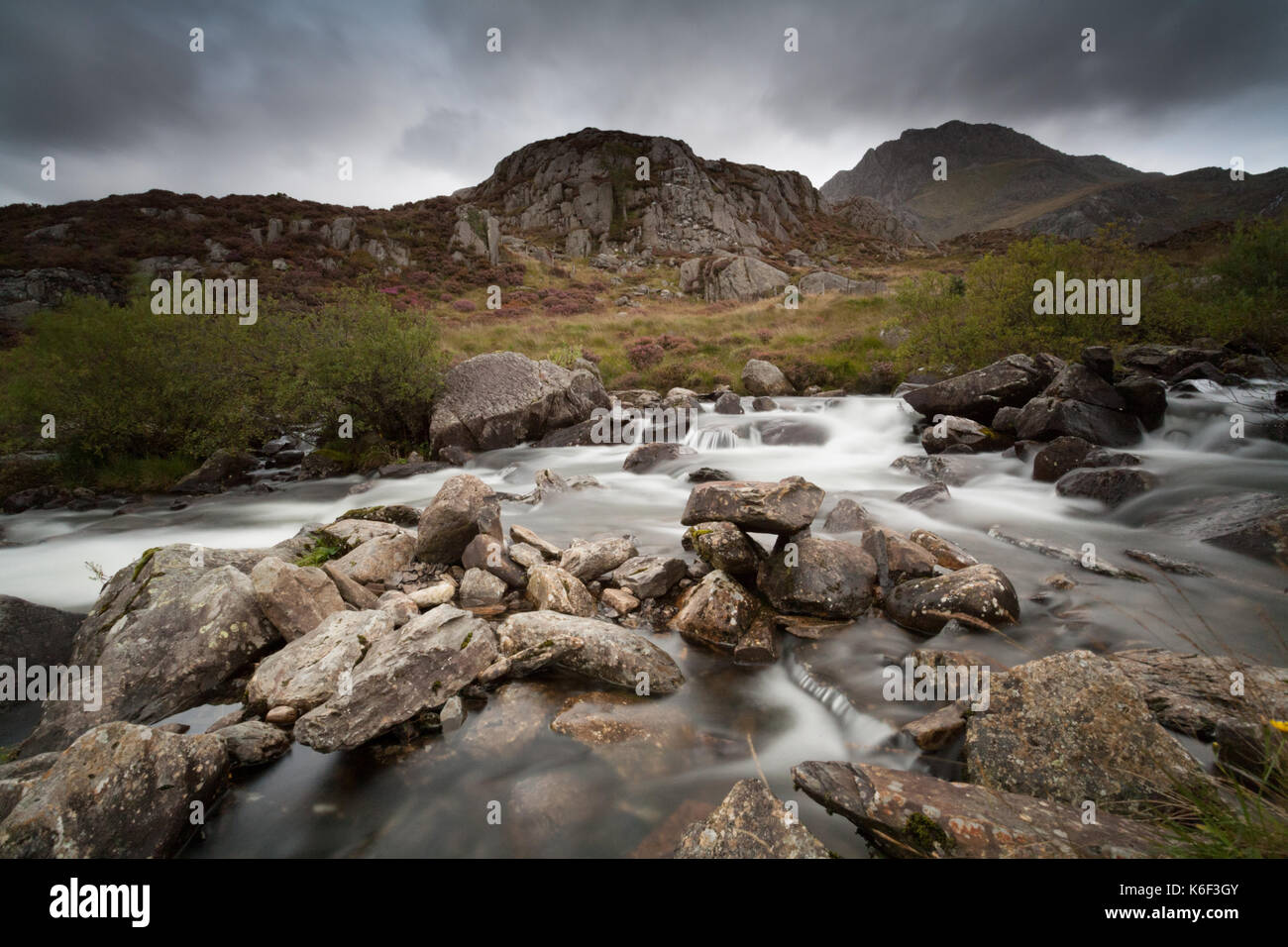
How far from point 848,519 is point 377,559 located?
7.85 meters

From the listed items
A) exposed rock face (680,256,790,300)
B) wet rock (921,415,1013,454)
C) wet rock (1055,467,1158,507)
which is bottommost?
wet rock (1055,467,1158,507)

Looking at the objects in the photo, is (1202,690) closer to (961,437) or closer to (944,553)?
(944,553)

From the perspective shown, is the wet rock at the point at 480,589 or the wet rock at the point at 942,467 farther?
the wet rock at the point at 942,467

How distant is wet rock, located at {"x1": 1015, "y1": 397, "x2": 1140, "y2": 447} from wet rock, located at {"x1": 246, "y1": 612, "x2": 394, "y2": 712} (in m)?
15.3

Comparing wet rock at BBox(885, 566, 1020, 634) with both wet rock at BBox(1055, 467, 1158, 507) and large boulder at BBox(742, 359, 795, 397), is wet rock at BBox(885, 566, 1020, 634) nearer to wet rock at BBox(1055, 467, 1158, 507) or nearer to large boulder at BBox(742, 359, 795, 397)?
wet rock at BBox(1055, 467, 1158, 507)

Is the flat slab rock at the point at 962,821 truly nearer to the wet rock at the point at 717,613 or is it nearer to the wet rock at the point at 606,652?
the wet rock at the point at 606,652

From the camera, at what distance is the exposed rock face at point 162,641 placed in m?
4.81

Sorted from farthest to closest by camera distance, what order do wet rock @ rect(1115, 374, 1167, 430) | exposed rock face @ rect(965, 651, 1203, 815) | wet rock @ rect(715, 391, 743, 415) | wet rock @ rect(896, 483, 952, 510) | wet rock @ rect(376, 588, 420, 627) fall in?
wet rock @ rect(715, 391, 743, 415) < wet rock @ rect(1115, 374, 1167, 430) < wet rock @ rect(896, 483, 952, 510) < wet rock @ rect(376, 588, 420, 627) < exposed rock face @ rect(965, 651, 1203, 815)

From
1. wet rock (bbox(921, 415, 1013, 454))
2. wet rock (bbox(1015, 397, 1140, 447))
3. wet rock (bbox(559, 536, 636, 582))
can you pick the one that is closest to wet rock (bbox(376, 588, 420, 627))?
wet rock (bbox(559, 536, 636, 582))

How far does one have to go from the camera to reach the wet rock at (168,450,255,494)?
13.8 m

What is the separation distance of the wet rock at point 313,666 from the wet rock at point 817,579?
15.4 feet

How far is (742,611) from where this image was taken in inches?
253

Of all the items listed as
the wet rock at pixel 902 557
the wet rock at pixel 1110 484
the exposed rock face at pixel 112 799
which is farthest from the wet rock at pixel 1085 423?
the exposed rock face at pixel 112 799
